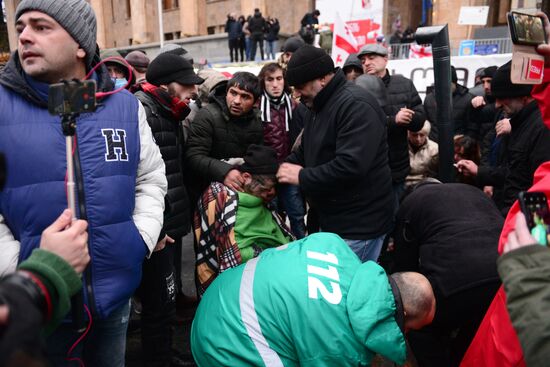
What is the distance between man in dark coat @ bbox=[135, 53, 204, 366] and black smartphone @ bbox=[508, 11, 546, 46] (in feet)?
5.19

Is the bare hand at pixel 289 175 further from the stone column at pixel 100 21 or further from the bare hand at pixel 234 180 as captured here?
the stone column at pixel 100 21

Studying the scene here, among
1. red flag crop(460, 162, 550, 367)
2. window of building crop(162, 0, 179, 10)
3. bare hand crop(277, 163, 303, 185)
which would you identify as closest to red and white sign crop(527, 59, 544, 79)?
red flag crop(460, 162, 550, 367)

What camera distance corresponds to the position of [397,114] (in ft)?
12.0

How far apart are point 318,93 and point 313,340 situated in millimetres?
1420

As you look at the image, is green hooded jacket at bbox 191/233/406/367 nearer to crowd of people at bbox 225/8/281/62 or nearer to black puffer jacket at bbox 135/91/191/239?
black puffer jacket at bbox 135/91/191/239

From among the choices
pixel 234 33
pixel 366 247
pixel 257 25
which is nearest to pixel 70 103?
pixel 366 247

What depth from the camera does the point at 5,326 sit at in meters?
0.76

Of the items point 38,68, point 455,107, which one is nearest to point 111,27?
point 455,107

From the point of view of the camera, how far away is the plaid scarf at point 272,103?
4008 millimetres

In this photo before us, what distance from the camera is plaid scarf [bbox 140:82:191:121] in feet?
8.54

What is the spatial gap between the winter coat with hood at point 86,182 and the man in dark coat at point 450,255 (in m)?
1.30

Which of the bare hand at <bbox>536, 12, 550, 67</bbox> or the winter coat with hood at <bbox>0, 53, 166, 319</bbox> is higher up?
the bare hand at <bbox>536, 12, 550, 67</bbox>

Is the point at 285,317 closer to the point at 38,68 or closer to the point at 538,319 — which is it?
the point at 538,319

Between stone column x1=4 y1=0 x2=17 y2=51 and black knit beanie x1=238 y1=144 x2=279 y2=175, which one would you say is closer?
black knit beanie x1=238 y1=144 x2=279 y2=175
